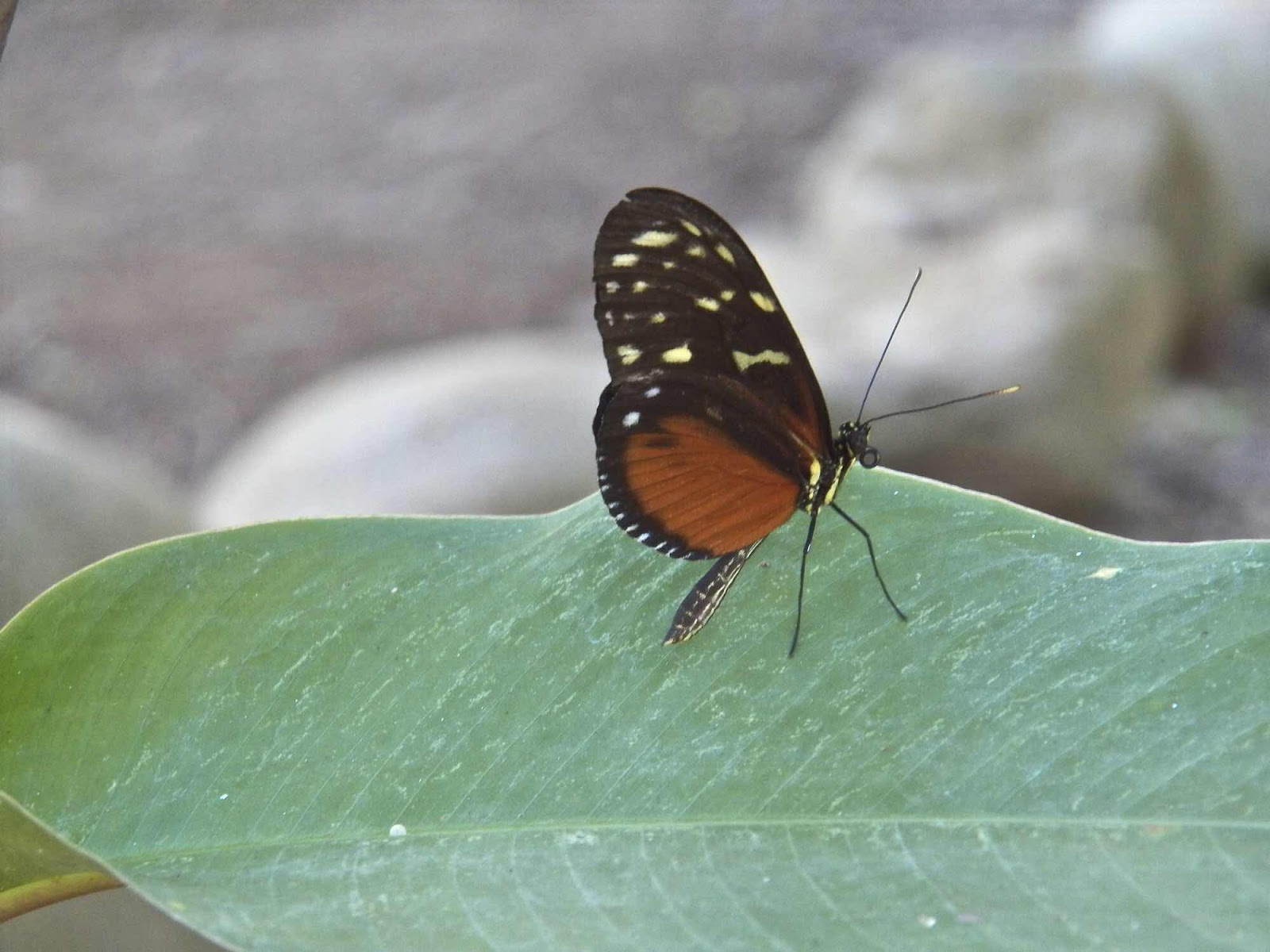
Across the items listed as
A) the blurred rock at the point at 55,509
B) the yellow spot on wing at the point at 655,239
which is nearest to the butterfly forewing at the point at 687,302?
the yellow spot on wing at the point at 655,239

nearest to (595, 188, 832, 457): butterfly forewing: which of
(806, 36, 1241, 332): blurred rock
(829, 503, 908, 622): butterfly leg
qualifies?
(829, 503, 908, 622): butterfly leg

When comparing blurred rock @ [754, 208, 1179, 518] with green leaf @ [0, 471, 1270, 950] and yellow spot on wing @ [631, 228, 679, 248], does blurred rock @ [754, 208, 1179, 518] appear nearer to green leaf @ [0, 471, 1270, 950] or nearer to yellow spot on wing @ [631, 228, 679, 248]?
yellow spot on wing @ [631, 228, 679, 248]

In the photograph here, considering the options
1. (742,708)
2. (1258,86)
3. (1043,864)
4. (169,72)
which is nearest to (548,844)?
(742,708)

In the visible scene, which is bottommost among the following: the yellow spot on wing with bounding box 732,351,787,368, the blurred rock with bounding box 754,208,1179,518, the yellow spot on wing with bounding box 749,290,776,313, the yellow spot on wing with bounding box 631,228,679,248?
the blurred rock with bounding box 754,208,1179,518

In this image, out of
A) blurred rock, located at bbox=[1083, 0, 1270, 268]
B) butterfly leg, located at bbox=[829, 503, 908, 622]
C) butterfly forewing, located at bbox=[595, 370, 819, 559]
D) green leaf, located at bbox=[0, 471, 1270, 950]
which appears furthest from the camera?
blurred rock, located at bbox=[1083, 0, 1270, 268]

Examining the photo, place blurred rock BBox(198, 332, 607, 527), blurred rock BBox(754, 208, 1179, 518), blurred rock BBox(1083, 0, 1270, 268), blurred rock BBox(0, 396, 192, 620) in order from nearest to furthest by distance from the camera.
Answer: blurred rock BBox(0, 396, 192, 620) < blurred rock BBox(198, 332, 607, 527) < blurred rock BBox(754, 208, 1179, 518) < blurred rock BBox(1083, 0, 1270, 268)
